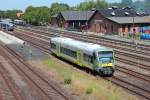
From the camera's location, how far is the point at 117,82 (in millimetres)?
33031

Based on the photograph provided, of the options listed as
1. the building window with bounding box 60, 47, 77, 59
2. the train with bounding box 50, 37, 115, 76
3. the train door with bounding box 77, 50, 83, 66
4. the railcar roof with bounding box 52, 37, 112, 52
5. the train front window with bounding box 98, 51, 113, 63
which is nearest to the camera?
the train with bounding box 50, 37, 115, 76

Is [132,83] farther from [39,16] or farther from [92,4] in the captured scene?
[92,4]

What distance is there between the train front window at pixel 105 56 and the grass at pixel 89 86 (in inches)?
70.9

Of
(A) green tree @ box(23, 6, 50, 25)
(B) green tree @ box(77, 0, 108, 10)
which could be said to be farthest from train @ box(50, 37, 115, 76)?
(B) green tree @ box(77, 0, 108, 10)

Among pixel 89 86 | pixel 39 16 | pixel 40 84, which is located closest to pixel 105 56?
pixel 89 86

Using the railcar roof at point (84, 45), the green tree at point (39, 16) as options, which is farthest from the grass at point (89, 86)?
the green tree at point (39, 16)

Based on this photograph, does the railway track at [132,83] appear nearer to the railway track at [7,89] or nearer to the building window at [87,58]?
the building window at [87,58]

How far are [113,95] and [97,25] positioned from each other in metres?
65.4

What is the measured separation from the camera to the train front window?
3521cm

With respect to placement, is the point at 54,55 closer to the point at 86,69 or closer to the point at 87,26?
the point at 86,69

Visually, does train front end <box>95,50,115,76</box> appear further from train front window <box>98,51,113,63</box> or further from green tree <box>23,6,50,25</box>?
green tree <box>23,6,50,25</box>

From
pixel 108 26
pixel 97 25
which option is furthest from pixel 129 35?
pixel 97 25

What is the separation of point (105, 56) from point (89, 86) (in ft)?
22.0

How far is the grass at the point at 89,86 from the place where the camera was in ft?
88.5
